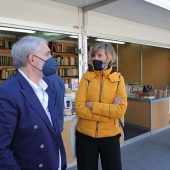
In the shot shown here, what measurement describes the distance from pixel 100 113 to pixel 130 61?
17.9 ft

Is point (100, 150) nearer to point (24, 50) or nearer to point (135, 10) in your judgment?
point (24, 50)

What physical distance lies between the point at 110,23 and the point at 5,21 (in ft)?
6.25

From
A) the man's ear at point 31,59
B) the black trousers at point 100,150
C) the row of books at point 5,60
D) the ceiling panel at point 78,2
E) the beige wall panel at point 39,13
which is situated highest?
the ceiling panel at point 78,2

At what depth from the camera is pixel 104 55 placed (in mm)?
1892

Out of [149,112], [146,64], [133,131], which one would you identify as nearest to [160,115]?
[149,112]

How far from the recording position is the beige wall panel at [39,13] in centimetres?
254

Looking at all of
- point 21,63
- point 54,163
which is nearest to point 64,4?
point 21,63

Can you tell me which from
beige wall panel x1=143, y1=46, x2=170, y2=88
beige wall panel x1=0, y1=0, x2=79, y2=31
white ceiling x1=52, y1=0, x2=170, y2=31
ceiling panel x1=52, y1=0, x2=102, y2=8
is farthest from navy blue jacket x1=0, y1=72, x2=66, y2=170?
beige wall panel x1=143, y1=46, x2=170, y2=88

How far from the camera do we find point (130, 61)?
22.7 ft

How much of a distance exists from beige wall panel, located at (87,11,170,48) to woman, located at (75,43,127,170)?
1.63 meters

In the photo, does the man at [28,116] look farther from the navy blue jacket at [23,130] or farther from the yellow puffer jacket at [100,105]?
the yellow puffer jacket at [100,105]

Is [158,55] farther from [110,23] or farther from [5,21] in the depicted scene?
[5,21]

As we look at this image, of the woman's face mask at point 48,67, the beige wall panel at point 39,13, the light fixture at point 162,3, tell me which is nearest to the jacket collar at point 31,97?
the woman's face mask at point 48,67

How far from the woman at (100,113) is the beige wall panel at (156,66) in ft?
15.9
